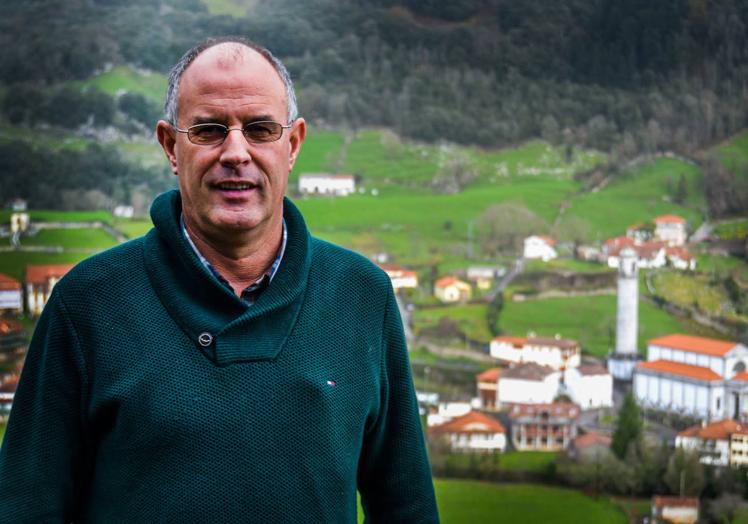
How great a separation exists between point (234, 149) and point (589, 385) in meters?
10.3

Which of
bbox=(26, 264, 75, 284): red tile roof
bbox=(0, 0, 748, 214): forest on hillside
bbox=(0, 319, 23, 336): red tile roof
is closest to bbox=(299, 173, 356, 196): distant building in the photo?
bbox=(0, 0, 748, 214): forest on hillside

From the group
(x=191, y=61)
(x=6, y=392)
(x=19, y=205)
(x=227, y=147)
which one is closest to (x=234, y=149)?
(x=227, y=147)

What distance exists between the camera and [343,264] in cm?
153

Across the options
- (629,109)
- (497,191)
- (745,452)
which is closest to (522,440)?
(745,452)

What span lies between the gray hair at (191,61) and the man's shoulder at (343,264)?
181 millimetres

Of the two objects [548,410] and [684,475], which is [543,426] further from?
[684,475]

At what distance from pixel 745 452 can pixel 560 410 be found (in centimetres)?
175

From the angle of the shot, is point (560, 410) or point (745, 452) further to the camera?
point (560, 410)

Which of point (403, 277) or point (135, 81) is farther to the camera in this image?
point (135, 81)

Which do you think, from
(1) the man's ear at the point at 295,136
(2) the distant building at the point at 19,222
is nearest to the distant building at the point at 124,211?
(2) the distant building at the point at 19,222

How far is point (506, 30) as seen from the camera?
12.6 meters

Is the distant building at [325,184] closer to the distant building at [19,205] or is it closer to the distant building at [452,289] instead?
the distant building at [452,289]

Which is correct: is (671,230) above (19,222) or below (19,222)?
above

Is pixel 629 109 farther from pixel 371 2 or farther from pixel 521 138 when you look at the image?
pixel 371 2
